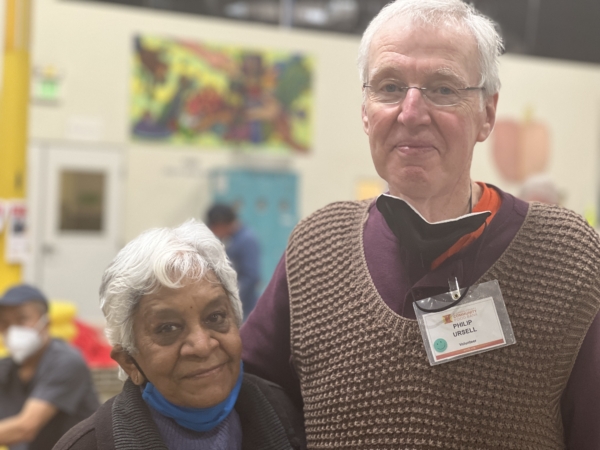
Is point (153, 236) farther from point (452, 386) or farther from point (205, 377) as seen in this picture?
point (452, 386)

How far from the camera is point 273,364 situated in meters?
1.70

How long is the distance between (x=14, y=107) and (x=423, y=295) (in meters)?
4.02

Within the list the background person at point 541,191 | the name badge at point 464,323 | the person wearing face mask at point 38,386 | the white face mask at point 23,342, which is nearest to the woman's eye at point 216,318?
the name badge at point 464,323

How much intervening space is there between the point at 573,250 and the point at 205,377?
76 cm

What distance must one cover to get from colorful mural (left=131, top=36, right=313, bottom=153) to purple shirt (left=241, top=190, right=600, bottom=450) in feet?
21.6

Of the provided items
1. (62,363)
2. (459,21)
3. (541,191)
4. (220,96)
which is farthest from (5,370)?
(220,96)

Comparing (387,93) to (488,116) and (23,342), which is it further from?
(23,342)

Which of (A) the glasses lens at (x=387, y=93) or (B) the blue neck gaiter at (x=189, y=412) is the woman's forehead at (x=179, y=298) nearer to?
(B) the blue neck gaiter at (x=189, y=412)

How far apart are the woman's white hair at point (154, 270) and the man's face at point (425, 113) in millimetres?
409

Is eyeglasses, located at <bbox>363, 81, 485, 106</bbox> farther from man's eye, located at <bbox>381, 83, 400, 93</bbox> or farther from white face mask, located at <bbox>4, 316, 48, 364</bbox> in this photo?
white face mask, located at <bbox>4, 316, 48, 364</bbox>

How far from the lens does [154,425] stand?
146 cm

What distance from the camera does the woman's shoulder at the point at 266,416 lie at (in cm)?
157

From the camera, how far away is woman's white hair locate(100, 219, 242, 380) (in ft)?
4.76

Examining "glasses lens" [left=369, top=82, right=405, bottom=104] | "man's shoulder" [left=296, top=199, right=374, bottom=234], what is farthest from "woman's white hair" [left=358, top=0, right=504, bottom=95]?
"man's shoulder" [left=296, top=199, right=374, bottom=234]
